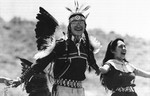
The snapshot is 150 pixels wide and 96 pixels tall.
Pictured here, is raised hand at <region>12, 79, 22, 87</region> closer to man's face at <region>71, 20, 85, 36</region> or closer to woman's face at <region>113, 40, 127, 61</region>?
man's face at <region>71, 20, 85, 36</region>

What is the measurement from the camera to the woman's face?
7.01 metres

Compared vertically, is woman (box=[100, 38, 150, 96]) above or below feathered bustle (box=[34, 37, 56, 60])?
below

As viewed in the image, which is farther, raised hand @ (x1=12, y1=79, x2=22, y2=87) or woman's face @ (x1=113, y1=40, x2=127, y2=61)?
woman's face @ (x1=113, y1=40, x2=127, y2=61)

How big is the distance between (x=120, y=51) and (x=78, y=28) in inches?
38.1

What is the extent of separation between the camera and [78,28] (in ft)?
21.1

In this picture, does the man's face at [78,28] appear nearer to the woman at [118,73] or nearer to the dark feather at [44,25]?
the dark feather at [44,25]

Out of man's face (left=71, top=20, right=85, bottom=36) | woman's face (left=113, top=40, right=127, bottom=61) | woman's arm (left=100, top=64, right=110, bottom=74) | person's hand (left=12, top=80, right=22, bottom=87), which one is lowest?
person's hand (left=12, top=80, right=22, bottom=87)

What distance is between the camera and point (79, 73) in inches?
248

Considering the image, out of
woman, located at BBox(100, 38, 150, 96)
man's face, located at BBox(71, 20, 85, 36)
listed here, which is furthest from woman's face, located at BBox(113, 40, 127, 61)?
Result: man's face, located at BBox(71, 20, 85, 36)

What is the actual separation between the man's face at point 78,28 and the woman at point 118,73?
71 centimetres

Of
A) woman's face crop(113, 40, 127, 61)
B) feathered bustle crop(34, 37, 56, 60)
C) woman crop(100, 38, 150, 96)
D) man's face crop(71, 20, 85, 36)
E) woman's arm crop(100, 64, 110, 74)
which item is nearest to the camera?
feathered bustle crop(34, 37, 56, 60)

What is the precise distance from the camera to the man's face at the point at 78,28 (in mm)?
6410

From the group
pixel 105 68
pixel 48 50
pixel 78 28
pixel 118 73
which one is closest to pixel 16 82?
pixel 48 50

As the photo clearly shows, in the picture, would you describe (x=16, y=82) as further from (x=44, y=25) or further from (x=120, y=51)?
(x=120, y=51)
